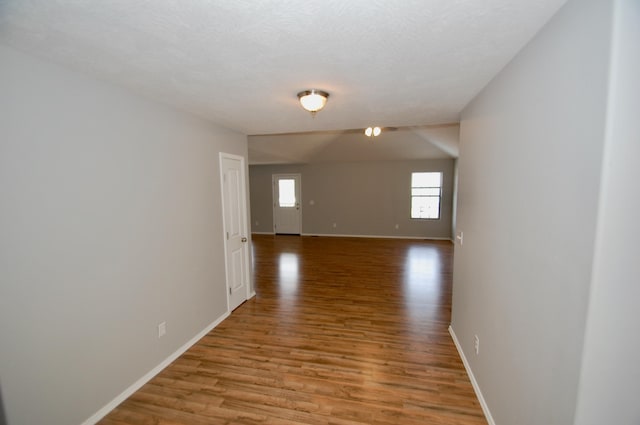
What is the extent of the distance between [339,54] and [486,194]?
1448mm

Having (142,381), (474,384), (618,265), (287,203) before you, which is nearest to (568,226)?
(618,265)

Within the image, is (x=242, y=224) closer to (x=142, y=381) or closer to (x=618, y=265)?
(x=142, y=381)

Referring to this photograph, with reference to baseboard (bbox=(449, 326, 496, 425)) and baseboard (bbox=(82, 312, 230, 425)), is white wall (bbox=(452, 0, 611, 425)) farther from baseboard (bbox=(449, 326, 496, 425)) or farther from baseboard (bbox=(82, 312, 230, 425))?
baseboard (bbox=(82, 312, 230, 425))

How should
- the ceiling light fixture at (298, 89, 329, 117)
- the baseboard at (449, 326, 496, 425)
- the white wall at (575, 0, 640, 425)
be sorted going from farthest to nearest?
the ceiling light fixture at (298, 89, 329, 117) < the baseboard at (449, 326, 496, 425) < the white wall at (575, 0, 640, 425)

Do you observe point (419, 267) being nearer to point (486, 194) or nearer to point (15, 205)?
point (486, 194)

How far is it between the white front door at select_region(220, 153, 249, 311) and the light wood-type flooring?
0.93 feet

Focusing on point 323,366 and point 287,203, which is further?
point 287,203

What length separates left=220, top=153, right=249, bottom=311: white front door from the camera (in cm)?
336

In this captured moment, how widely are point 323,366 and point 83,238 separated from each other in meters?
2.13

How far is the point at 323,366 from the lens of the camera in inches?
95.1

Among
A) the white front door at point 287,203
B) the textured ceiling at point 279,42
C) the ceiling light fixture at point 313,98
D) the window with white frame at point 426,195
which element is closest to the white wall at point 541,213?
the textured ceiling at point 279,42

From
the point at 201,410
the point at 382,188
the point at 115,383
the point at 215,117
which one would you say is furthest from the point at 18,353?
the point at 382,188

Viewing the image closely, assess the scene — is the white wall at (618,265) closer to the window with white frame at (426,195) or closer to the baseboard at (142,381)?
the baseboard at (142,381)

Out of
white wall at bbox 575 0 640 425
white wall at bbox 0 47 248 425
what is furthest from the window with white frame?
white wall at bbox 575 0 640 425
